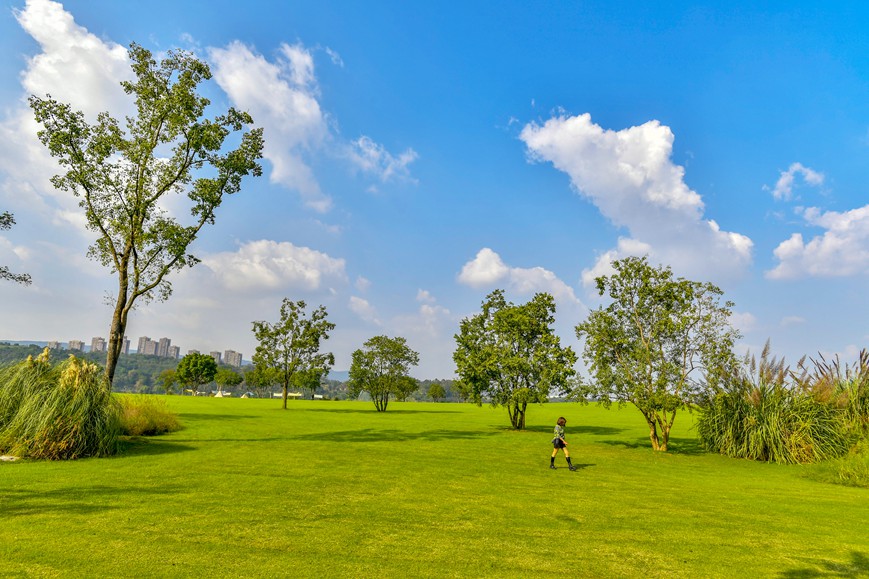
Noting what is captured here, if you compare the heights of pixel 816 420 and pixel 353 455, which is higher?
pixel 816 420

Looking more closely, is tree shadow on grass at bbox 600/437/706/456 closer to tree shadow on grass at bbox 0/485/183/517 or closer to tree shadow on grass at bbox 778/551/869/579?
tree shadow on grass at bbox 778/551/869/579

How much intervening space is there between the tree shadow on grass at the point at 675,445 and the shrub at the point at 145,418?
2342 cm

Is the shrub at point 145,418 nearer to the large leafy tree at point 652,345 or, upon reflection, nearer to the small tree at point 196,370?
the large leafy tree at point 652,345

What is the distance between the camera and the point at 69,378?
15.4 m

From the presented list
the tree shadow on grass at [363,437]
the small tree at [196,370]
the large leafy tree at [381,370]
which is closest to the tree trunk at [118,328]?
the tree shadow on grass at [363,437]

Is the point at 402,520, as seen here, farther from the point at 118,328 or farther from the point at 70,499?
the point at 118,328

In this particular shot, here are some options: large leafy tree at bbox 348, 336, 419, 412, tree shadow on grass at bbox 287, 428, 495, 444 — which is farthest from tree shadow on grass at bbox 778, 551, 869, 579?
large leafy tree at bbox 348, 336, 419, 412

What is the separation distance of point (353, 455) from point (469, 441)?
9.59 meters

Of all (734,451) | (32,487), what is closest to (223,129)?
(32,487)

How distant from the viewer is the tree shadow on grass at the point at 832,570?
6.95 metres

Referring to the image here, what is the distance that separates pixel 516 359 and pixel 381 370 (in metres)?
34.5

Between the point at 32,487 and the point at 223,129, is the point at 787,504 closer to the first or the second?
the point at 32,487

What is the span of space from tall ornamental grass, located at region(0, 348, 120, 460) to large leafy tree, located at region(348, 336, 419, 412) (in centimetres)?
4685

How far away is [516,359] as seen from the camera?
32125mm
